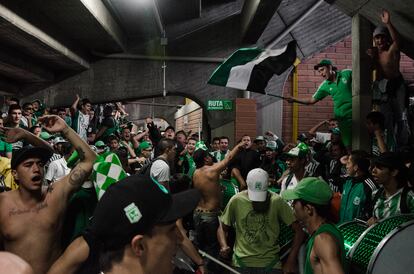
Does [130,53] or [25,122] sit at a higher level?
[130,53]

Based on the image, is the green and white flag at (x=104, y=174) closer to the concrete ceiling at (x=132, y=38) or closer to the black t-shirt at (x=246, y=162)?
the black t-shirt at (x=246, y=162)

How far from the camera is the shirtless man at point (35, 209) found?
11.7 feet

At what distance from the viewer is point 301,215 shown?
338cm

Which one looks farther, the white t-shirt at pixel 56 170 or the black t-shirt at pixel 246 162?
the black t-shirt at pixel 246 162

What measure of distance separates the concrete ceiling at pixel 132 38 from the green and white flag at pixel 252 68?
3.01m

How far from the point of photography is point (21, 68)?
39.9 feet

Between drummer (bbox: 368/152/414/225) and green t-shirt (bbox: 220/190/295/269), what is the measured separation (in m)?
0.89

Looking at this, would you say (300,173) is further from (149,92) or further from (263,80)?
(149,92)

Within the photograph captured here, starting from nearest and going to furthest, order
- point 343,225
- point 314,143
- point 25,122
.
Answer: point 343,225 → point 314,143 → point 25,122

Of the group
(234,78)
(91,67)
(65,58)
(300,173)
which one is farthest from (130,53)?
(300,173)

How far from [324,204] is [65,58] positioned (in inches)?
429

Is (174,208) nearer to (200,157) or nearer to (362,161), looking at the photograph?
(362,161)

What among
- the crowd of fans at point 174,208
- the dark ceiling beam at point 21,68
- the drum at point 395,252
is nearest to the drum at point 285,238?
the crowd of fans at point 174,208

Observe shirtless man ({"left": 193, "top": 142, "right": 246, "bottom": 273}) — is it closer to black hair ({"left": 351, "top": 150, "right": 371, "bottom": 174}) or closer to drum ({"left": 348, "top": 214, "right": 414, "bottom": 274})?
black hair ({"left": 351, "top": 150, "right": 371, "bottom": 174})
